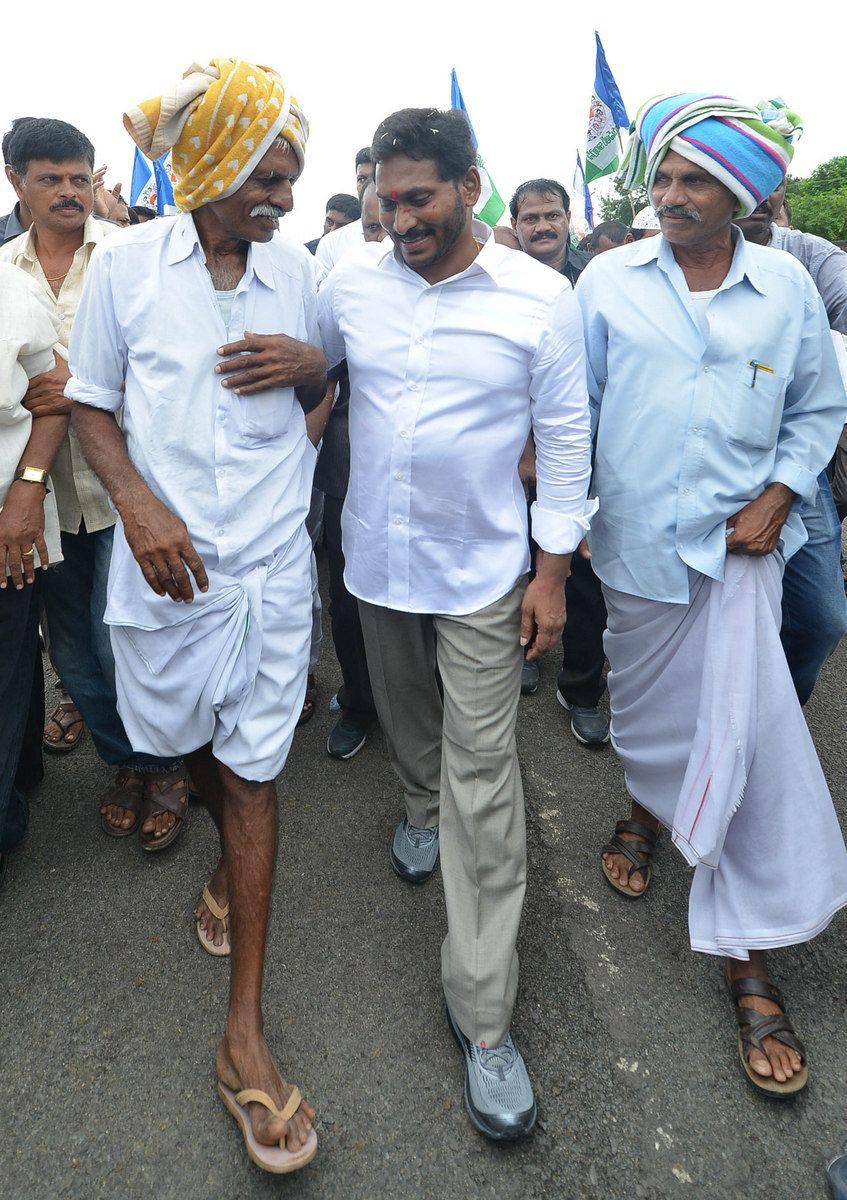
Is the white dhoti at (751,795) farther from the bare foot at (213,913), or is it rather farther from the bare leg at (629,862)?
the bare foot at (213,913)

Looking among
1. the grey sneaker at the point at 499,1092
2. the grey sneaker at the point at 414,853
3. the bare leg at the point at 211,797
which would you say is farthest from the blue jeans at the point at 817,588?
the bare leg at the point at 211,797

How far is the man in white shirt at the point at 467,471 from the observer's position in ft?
6.55

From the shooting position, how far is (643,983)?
7.36 feet

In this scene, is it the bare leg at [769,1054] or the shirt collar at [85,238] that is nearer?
the bare leg at [769,1054]

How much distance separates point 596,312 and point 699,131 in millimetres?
487

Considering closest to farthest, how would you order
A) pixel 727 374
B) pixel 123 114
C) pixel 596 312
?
pixel 123 114 → pixel 727 374 → pixel 596 312

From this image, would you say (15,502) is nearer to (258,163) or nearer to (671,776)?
(258,163)

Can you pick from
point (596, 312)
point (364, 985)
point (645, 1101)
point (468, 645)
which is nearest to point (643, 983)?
point (645, 1101)

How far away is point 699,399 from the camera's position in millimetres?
2125

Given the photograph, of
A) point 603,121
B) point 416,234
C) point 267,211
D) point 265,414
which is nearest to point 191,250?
point 267,211

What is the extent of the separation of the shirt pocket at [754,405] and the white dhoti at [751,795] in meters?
0.33

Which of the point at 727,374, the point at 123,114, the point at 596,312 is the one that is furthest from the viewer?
the point at 596,312

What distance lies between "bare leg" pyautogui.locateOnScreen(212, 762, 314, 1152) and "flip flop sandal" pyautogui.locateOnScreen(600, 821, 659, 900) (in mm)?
1133

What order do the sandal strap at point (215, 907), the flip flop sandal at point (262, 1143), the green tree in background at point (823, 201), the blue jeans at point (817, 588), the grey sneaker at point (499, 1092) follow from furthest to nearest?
the green tree in background at point (823, 201) → the blue jeans at point (817, 588) → the sandal strap at point (215, 907) → the grey sneaker at point (499, 1092) → the flip flop sandal at point (262, 1143)
